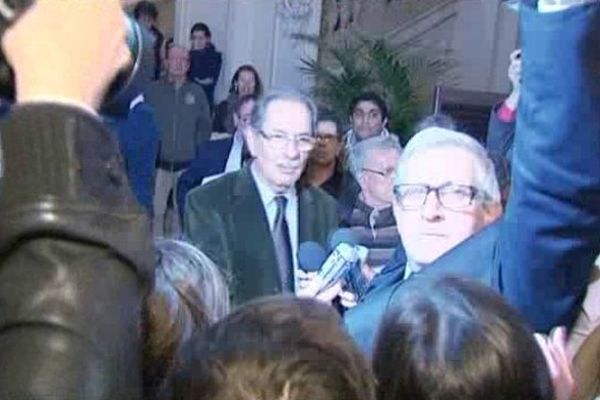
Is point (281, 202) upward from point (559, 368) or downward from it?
downward

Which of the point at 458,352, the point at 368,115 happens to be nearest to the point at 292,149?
the point at 458,352

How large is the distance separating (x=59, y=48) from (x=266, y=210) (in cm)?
258

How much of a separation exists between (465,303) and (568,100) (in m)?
0.24

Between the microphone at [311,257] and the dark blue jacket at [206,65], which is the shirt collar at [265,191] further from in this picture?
the dark blue jacket at [206,65]

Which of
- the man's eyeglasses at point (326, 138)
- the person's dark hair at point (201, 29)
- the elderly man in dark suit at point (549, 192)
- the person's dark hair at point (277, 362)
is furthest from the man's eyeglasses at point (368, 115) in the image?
the person's dark hair at point (277, 362)

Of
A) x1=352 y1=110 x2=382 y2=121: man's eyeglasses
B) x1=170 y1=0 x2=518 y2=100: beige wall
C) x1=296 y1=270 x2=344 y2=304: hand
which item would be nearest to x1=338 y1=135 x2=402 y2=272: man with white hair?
x1=296 y1=270 x2=344 y2=304: hand

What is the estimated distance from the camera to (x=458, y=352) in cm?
108

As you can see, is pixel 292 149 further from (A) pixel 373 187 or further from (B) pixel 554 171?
(B) pixel 554 171

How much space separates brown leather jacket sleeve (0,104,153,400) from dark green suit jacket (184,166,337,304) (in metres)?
2.36

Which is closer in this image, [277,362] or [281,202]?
[277,362]

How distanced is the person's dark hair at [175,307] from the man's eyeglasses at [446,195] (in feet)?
2.63

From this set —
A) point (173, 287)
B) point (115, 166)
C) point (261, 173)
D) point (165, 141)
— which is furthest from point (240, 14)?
point (115, 166)

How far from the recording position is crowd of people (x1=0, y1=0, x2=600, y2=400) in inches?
26.3

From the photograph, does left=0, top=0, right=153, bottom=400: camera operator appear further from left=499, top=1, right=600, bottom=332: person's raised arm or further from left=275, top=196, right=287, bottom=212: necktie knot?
left=275, top=196, right=287, bottom=212: necktie knot
